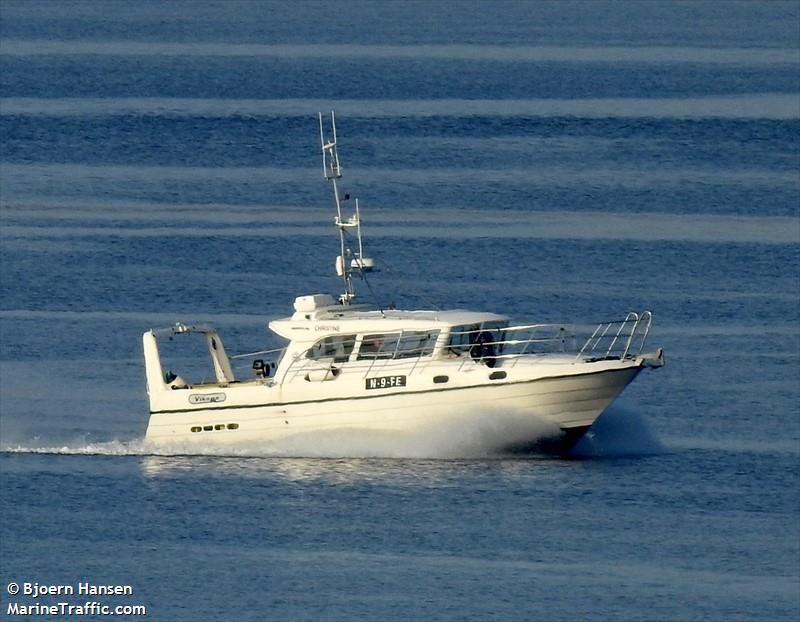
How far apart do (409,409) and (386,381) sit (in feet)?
2.67

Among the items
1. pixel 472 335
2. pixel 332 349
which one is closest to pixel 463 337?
pixel 472 335

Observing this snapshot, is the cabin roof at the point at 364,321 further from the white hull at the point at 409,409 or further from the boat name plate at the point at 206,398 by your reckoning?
the boat name plate at the point at 206,398

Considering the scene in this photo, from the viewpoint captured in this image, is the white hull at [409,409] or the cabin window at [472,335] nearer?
the white hull at [409,409]

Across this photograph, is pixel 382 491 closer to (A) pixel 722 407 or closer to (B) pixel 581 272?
(A) pixel 722 407

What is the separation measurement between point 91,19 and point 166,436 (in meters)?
93.3

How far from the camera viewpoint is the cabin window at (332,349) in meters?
52.3

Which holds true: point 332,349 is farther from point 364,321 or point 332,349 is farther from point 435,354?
point 435,354

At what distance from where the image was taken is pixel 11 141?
96625mm

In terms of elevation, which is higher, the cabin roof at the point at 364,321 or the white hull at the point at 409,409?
the cabin roof at the point at 364,321

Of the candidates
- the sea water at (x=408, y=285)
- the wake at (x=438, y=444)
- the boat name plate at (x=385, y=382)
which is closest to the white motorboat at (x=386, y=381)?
the boat name plate at (x=385, y=382)

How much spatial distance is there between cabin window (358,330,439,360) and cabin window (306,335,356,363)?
380 millimetres

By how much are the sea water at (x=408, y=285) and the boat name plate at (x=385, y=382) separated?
4.11 feet

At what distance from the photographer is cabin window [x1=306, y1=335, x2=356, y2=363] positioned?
5228 cm

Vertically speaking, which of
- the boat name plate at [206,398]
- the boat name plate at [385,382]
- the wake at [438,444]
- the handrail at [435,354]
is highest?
the boat name plate at [206,398]
